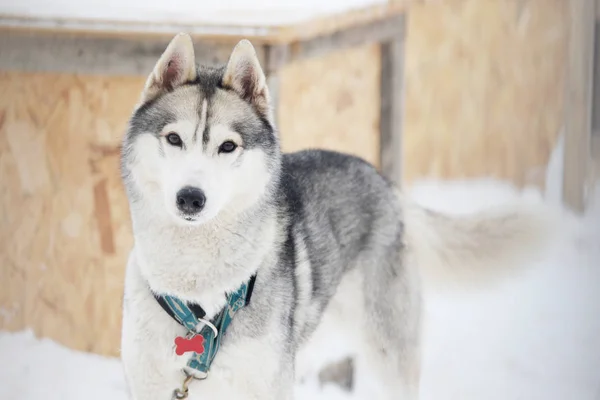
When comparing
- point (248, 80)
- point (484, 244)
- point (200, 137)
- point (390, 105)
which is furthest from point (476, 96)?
point (200, 137)

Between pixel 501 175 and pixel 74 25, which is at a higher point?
pixel 74 25

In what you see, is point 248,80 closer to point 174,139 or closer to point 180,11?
point 174,139

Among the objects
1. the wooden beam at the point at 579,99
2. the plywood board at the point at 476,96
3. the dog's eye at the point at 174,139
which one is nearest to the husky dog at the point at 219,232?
the dog's eye at the point at 174,139

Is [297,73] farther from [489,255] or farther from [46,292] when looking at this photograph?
[46,292]

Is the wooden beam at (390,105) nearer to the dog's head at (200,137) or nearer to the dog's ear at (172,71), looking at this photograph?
the dog's head at (200,137)

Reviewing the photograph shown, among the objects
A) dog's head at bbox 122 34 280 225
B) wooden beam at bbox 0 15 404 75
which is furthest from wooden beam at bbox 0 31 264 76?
dog's head at bbox 122 34 280 225

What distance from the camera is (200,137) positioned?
4.97 feet

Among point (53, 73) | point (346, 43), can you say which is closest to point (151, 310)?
point (53, 73)

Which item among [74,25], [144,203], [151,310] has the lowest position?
[151,310]

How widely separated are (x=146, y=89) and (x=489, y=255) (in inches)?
45.8

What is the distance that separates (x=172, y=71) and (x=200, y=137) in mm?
165

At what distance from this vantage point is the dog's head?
1.49 meters

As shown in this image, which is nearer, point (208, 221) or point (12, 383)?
point (208, 221)

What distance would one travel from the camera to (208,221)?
1.63 m
